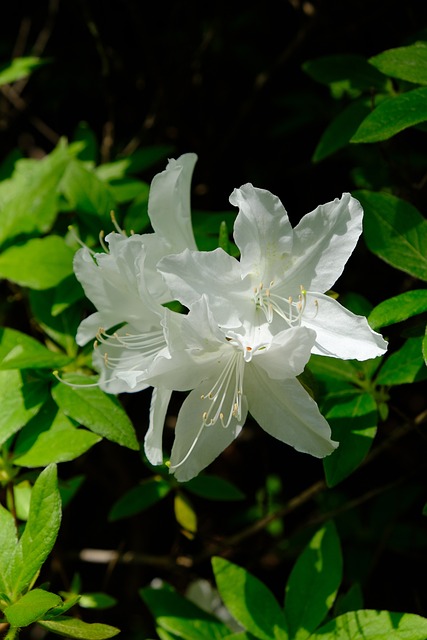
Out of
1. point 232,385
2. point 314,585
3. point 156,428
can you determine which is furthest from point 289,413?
point 314,585

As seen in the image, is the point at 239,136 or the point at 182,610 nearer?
the point at 182,610

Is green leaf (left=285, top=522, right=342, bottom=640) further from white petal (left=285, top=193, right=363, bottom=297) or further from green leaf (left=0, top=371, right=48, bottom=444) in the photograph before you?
green leaf (left=0, top=371, right=48, bottom=444)

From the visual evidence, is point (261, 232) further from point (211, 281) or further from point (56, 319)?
point (56, 319)

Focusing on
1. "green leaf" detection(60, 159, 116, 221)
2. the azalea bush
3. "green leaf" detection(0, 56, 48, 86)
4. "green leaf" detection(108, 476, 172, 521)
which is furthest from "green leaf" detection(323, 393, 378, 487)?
"green leaf" detection(0, 56, 48, 86)

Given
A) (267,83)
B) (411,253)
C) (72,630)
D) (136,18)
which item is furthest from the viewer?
(267,83)

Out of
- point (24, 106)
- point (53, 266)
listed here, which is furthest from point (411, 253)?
point (24, 106)

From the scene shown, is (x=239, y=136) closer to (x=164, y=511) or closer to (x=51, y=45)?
(x=51, y=45)

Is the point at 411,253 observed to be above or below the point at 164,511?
above
